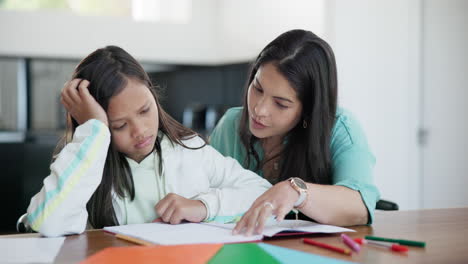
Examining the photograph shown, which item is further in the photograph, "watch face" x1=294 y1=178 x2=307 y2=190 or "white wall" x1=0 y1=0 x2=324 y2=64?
"white wall" x1=0 y1=0 x2=324 y2=64

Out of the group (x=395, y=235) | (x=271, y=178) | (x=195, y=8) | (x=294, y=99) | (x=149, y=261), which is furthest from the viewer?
(x=195, y=8)

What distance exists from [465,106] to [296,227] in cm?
309

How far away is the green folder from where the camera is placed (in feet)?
3.18

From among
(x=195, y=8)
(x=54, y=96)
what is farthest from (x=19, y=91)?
(x=195, y=8)

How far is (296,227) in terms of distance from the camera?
4.15 feet

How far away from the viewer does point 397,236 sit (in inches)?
48.8

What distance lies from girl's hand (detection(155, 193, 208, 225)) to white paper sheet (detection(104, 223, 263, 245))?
24 mm

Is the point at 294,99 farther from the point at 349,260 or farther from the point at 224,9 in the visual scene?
the point at 224,9

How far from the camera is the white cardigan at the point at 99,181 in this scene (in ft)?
4.05

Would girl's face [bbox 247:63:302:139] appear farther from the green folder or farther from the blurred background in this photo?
the blurred background

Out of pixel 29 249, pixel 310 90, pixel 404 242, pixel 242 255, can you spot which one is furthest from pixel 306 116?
pixel 29 249

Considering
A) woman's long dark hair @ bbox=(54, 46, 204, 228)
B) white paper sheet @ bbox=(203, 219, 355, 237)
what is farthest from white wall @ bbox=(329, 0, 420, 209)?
white paper sheet @ bbox=(203, 219, 355, 237)

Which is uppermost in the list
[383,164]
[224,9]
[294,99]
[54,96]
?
[224,9]

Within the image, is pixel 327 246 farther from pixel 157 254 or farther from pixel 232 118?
pixel 232 118
